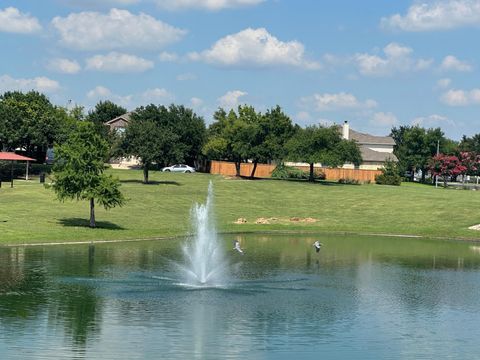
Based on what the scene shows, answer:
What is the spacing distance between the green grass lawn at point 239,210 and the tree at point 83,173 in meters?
2.69

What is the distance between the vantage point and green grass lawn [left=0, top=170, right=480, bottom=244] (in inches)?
2721

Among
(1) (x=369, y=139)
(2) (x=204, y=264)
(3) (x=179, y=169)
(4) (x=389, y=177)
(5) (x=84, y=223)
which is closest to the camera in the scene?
(2) (x=204, y=264)

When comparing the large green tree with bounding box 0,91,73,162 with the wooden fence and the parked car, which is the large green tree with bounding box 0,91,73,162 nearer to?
the parked car

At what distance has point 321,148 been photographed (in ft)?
390

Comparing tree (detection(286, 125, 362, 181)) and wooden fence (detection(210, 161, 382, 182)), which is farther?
wooden fence (detection(210, 161, 382, 182))

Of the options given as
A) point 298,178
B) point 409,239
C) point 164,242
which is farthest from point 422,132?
point 164,242

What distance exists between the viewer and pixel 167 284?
4394cm

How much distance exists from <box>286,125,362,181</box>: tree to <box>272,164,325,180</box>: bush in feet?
27.3

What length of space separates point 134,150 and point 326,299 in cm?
6560

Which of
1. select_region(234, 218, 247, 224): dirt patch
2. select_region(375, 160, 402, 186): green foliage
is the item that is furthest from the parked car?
select_region(234, 218, 247, 224): dirt patch

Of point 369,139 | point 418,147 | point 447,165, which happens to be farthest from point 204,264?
point 369,139

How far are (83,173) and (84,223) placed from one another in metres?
6.86

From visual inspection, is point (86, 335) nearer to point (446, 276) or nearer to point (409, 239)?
point (446, 276)

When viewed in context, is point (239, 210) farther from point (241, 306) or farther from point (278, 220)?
point (241, 306)
